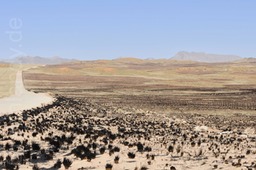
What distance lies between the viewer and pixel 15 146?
17.5 m

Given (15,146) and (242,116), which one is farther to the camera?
(242,116)

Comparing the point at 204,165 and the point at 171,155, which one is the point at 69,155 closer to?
A: the point at 171,155

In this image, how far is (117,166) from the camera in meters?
14.0

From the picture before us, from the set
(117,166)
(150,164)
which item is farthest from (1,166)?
(150,164)

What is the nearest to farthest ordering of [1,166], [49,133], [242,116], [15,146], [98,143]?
[1,166] → [15,146] → [98,143] → [49,133] → [242,116]

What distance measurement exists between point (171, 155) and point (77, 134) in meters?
7.43

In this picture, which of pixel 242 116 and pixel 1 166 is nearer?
pixel 1 166

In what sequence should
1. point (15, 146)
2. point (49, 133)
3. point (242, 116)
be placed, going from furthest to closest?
point (242, 116) → point (49, 133) → point (15, 146)

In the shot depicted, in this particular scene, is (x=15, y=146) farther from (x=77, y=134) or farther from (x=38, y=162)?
(x=77, y=134)

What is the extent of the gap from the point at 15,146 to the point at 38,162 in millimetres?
3317

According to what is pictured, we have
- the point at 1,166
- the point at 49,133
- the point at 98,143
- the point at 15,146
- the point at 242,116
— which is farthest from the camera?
the point at 242,116

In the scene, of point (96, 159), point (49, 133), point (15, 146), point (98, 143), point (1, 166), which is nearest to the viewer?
point (1, 166)

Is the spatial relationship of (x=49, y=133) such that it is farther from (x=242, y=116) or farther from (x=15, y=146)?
(x=242, y=116)

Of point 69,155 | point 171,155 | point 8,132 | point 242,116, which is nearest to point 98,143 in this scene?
point 69,155
